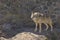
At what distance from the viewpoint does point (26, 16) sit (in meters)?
12.5

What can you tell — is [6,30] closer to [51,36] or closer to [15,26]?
[15,26]

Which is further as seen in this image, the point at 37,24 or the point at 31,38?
the point at 37,24

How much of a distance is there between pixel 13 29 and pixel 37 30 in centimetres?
94

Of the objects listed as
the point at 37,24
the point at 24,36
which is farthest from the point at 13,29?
the point at 24,36

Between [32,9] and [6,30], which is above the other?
[32,9]

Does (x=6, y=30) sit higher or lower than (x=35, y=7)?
lower

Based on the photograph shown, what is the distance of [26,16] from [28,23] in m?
0.83

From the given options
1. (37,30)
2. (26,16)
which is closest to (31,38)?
(37,30)

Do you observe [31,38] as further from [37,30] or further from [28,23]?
[28,23]

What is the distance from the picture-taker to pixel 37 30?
35.6 feet

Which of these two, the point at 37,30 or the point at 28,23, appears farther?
the point at 28,23

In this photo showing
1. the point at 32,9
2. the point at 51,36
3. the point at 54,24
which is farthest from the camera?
the point at 32,9

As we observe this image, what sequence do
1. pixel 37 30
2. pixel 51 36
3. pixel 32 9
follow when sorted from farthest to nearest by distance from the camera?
pixel 32 9 → pixel 37 30 → pixel 51 36

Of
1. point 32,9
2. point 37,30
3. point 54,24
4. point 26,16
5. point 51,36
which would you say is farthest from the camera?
point 32,9
